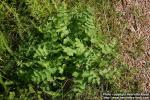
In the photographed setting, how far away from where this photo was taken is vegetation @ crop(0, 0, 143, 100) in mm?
3418

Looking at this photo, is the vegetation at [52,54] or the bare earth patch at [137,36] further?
the bare earth patch at [137,36]

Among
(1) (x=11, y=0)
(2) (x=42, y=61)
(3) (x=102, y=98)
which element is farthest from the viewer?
(1) (x=11, y=0)

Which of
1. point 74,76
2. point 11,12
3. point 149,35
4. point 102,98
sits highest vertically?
point 11,12

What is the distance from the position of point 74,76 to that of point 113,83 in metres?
0.60

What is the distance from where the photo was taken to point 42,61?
11.1 feet

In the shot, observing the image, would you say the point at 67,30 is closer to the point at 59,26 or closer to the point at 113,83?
the point at 59,26

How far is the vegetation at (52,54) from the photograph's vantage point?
11.2 feet

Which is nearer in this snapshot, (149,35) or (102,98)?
(102,98)

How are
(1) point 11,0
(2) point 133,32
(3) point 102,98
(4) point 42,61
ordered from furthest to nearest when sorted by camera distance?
(2) point 133,32
(1) point 11,0
(3) point 102,98
(4) point 42,61

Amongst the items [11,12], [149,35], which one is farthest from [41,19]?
[149,35]

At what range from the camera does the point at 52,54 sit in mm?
3488

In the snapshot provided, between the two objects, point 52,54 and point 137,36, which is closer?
point 52,54

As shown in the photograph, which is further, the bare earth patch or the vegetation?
the bare earth patch

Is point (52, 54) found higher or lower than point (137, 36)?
lower
